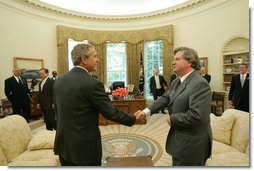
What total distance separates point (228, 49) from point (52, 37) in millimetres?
5432

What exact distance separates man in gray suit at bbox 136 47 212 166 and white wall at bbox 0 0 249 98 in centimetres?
175

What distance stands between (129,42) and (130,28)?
59 cm

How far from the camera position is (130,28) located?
8242 mm

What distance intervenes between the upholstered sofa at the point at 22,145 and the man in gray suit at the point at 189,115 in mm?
1222

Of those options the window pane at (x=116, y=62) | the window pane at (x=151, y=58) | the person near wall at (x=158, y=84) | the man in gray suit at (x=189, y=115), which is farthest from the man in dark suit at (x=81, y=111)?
the window pane at (x=116, y=62)

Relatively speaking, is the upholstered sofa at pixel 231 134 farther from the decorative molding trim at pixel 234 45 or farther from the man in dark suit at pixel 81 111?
the decorative molding trim at pixel 234 45

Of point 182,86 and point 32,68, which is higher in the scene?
point 32,68

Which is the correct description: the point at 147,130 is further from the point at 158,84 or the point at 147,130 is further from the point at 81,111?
the point at 81,111

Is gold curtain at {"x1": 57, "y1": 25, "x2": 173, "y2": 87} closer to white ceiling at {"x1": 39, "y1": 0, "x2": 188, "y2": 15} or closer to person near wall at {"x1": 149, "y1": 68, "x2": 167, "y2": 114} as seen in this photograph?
person near wall at {"x1": 149, "y1": 68, "x2": 167, "y2": 114}

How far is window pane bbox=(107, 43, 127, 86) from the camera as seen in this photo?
831 centimetres

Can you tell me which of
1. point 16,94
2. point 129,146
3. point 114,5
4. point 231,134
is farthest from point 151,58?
point 231,134

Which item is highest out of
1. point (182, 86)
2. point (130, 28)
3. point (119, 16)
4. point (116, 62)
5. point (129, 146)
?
point (119, 16)

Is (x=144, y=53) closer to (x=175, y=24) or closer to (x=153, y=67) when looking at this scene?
(x=153, y=67)

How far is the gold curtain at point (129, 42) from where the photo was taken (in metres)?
7.29
